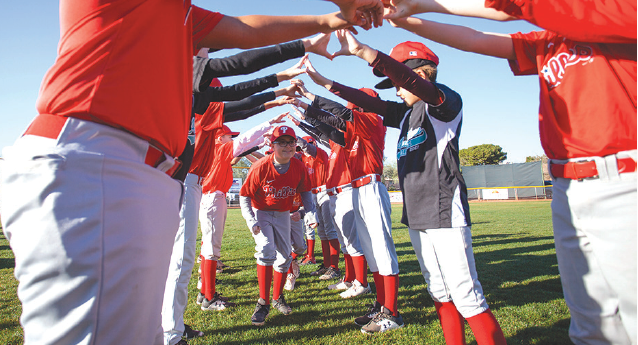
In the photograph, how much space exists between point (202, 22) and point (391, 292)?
302cm

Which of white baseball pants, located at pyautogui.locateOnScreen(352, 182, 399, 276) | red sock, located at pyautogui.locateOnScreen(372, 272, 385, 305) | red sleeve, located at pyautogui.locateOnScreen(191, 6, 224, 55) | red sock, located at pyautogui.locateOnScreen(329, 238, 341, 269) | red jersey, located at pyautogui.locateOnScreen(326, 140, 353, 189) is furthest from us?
red sock, located at pyautogui.locateOnScreen(329, 238, 341, 269)

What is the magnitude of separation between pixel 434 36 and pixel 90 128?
1.83 meters

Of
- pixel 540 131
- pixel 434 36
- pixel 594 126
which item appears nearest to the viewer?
pixel 594 126

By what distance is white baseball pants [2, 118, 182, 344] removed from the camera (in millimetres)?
842

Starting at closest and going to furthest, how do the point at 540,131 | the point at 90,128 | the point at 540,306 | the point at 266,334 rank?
1. the point at 90,128
2. the point at 540,131
3. the point at 266,334
4. the point at 540,306

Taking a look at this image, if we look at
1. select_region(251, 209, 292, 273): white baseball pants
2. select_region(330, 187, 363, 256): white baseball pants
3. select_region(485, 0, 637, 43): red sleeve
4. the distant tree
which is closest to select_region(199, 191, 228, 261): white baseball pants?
select_region(251, 209, 292, 273): white baseball pants

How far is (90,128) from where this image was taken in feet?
3.11

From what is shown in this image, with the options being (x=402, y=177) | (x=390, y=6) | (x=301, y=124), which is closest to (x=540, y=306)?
(x=402, y=177)

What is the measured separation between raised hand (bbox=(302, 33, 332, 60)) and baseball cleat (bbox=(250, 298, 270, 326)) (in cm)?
290

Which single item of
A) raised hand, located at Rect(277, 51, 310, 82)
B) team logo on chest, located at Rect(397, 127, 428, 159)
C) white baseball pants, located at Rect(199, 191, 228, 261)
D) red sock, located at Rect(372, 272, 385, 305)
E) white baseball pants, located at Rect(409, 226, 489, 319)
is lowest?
red sock, located at Rect(372, 272, 385, 305)

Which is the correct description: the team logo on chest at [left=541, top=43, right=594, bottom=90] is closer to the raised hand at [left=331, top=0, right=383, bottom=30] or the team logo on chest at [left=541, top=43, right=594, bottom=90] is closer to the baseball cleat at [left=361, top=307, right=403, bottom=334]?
the raised hand at [left=331, top=0, right=383, bottom=30]

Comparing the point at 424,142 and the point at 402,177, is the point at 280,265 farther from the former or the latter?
the point at 424,142

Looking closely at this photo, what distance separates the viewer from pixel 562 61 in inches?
65.6

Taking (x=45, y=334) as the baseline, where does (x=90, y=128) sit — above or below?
above
